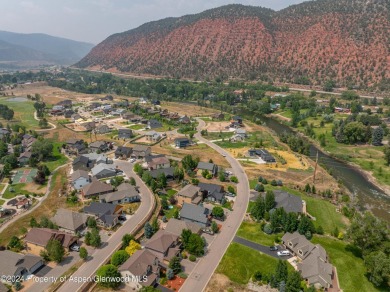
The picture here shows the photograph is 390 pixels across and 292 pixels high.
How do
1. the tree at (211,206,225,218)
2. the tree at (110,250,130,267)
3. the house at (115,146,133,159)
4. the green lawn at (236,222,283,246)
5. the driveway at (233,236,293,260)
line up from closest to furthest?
the tree at (110,250,130,267), the driveway at (233,236,293,260), the green lawn at (236,222,283,246), the tree at (211,206,225,218), the house at (115,146,133,159)

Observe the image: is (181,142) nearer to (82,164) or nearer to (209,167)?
(209,167)

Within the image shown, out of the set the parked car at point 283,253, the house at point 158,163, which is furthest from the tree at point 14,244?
the parked car at point 283,253

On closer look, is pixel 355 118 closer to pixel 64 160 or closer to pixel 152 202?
pixel 152 202

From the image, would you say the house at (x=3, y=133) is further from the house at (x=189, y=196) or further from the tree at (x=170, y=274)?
the tree at (x=170, y=274)

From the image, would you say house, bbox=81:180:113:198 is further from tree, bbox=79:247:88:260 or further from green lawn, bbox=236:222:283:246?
green lawn, bbox=236:222:283:246

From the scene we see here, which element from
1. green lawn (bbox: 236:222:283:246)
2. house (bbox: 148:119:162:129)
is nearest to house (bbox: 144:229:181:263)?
green lawn (bbox: 236:222:283:246)

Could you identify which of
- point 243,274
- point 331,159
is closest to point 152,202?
point 243,274

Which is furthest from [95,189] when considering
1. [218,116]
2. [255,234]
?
[218,116]
